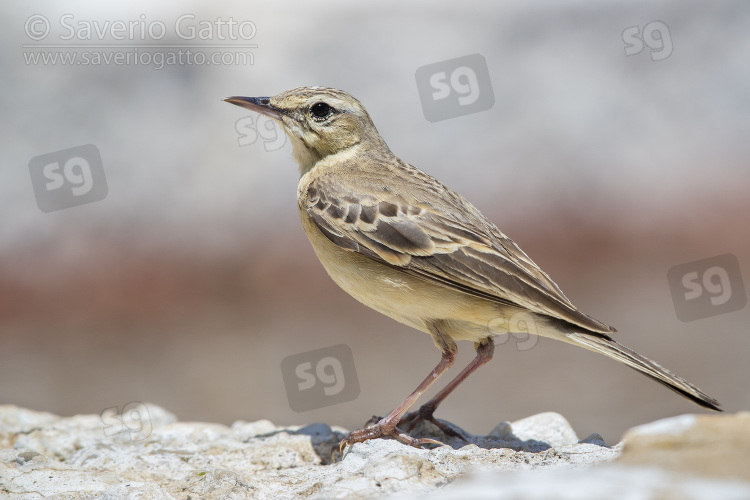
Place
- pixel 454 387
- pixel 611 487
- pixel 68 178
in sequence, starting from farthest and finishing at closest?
pixel 68 178 → pixel 454 387 → pixel 611 487

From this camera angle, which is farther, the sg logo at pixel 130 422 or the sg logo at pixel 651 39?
the sg logo at pixel 651 39

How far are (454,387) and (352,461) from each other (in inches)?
46.7

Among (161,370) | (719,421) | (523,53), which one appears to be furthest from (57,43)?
(719,421)

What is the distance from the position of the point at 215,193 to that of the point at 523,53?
5.85m

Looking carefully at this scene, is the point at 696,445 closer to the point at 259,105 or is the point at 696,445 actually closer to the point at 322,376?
the point at 259,105

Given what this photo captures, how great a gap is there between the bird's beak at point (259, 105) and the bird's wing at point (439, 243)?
69cm

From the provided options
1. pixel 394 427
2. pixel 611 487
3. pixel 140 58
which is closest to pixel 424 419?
pixel 394 427

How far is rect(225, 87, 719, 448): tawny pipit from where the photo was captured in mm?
5023

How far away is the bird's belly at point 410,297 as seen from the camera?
5156 mm

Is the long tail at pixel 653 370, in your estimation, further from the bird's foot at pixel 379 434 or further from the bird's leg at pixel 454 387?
the bird's foot at pixel 379 434

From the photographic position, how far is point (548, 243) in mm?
13156

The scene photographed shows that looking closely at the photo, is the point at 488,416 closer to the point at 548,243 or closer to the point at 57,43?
the point at 548,243

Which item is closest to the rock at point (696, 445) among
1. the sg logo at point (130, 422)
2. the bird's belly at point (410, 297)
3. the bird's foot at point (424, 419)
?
the bird's belly at point (410, 297)

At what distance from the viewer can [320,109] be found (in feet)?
20.1
